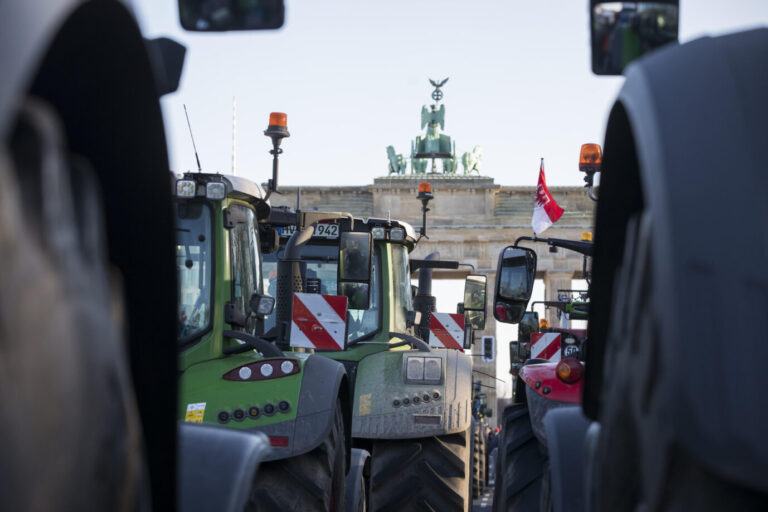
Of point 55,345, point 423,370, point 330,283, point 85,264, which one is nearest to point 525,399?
point 423,370

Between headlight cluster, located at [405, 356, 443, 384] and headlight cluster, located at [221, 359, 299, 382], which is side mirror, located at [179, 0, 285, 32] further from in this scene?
headlight cluster, located at [405, 356, 443, 384]

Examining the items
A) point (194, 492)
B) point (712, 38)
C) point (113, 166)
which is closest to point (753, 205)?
point (712, 38)

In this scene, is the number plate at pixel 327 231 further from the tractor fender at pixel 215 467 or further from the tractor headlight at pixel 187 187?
the tractor fender at pixel 215 467

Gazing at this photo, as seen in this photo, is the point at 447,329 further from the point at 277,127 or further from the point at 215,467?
the point at 215,467

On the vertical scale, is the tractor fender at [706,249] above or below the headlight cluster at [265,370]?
above

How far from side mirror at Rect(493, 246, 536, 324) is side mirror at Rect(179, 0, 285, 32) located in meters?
2.87

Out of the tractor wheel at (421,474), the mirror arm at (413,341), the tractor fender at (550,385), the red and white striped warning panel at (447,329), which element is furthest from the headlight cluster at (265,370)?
the red and white striped warning panel at (447,329)

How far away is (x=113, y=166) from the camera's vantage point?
174 cm

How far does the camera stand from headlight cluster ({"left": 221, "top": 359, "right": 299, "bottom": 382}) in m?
5.70

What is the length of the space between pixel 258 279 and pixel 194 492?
4.50 metres

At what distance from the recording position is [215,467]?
234 centimetres

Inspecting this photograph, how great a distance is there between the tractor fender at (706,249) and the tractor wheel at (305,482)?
3669mm

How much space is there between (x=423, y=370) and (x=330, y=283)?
169 cm

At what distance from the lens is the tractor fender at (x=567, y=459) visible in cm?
289
